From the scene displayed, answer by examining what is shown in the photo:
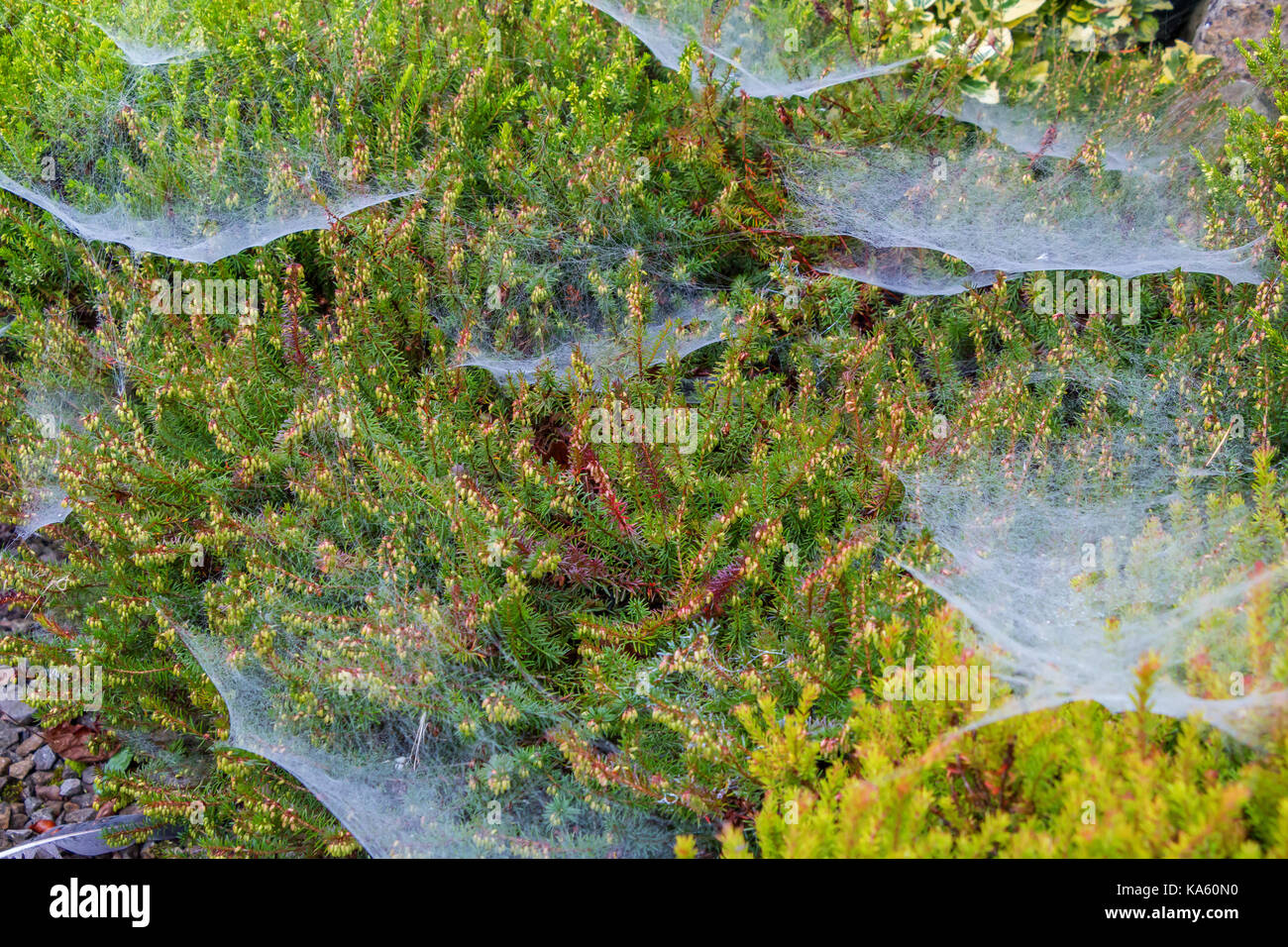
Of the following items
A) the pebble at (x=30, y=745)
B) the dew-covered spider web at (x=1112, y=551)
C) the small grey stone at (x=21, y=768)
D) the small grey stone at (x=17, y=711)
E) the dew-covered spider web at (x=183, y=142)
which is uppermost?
the dew-covered spider web at (x=183, y=142)

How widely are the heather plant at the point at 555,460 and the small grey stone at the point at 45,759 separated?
15.7 inches

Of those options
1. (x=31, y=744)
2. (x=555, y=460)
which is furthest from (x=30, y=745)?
(x=555, y=460)

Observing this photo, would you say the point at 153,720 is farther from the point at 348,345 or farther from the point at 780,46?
the point at 780,46

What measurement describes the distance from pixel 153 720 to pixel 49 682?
433 millimetres

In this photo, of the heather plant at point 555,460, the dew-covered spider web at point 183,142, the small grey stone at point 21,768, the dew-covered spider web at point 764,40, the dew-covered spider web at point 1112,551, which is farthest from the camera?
the dew-covered spider web at point 764,40

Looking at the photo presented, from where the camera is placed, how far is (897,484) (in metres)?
3.45

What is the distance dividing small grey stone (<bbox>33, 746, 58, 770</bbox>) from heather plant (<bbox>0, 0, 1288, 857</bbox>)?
1.31 feet

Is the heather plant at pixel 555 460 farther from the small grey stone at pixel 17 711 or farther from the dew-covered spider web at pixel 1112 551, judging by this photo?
the small grey stone at pixel 17 711

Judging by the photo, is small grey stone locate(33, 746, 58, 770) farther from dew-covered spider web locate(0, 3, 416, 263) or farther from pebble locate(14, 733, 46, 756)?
dew-covered spider web locate(0, 3, 416, 263)

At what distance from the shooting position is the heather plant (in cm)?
262

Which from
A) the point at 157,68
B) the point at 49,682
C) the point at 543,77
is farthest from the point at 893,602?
the point at 157,68

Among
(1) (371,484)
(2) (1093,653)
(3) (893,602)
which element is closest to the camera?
(2) (1093,653)

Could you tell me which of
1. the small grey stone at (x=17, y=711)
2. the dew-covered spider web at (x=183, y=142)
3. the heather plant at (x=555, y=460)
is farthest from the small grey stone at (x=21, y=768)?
the dew-covered spider web at (x=183, y=142)

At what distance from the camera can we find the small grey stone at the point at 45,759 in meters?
3.66
